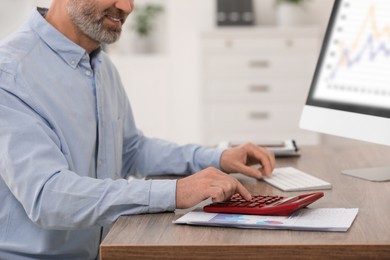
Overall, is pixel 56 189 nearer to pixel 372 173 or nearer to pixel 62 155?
pixel 62 155

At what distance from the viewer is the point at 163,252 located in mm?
1246

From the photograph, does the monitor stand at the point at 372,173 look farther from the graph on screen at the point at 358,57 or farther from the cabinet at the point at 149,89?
the cabinet at the point at 149,89

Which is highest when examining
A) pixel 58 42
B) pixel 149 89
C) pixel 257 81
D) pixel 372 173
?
pixel 58 42

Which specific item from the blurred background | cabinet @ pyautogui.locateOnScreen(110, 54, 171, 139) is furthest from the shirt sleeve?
cabinet @ pyautogui.locateOnScreen(110, 54, 171, 139)

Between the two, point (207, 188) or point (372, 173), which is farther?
point (372, 173)

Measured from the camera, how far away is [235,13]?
4.88 metres

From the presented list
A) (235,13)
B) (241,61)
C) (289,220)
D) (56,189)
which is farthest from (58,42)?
(235,13)

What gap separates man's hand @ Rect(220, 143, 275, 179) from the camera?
1.85 metres

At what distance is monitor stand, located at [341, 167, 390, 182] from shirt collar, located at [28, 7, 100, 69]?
710 mm

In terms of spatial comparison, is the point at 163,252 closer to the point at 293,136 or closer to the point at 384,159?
→ the point at 384,159

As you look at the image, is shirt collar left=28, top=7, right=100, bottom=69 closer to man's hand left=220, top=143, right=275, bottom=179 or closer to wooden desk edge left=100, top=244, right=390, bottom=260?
man's hand left=220, top=143, right=275, bottom=179

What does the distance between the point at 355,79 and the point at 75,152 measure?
72 centimetres

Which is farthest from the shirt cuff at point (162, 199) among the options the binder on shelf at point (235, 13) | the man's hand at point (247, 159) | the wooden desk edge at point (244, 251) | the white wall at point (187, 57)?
the white wall at point (187, 57)

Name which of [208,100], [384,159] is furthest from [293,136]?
[384,159]
